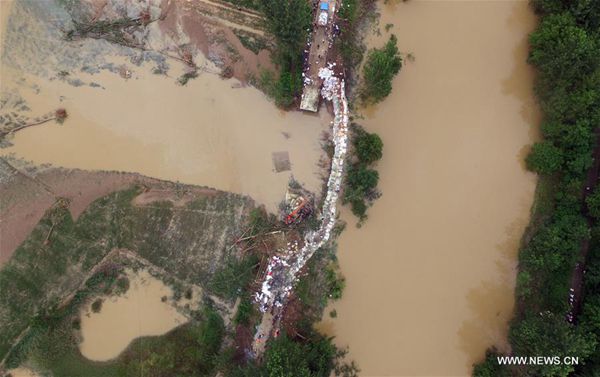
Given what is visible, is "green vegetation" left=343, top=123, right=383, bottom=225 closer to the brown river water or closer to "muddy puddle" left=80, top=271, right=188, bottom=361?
the brown river water

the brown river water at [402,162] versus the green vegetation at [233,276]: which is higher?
the brown river water at [402,162]

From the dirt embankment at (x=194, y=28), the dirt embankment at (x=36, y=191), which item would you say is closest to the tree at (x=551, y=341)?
the dirt embankment at (x=194, y=28)

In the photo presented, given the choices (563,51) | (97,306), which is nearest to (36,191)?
(97,306)

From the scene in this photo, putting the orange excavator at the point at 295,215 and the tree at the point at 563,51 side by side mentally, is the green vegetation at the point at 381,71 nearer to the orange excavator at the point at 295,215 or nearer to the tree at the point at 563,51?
the orange excavator at the point at 295,215

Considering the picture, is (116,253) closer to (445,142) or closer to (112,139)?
(112,139)

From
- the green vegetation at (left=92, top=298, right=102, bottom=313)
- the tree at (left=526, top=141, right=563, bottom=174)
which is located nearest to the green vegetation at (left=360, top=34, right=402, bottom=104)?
the tree at (left=526, top=141, right=563, bottom=174)

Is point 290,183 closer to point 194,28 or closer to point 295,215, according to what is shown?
point 295,215

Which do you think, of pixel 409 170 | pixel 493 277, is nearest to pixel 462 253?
pixel 493 277
